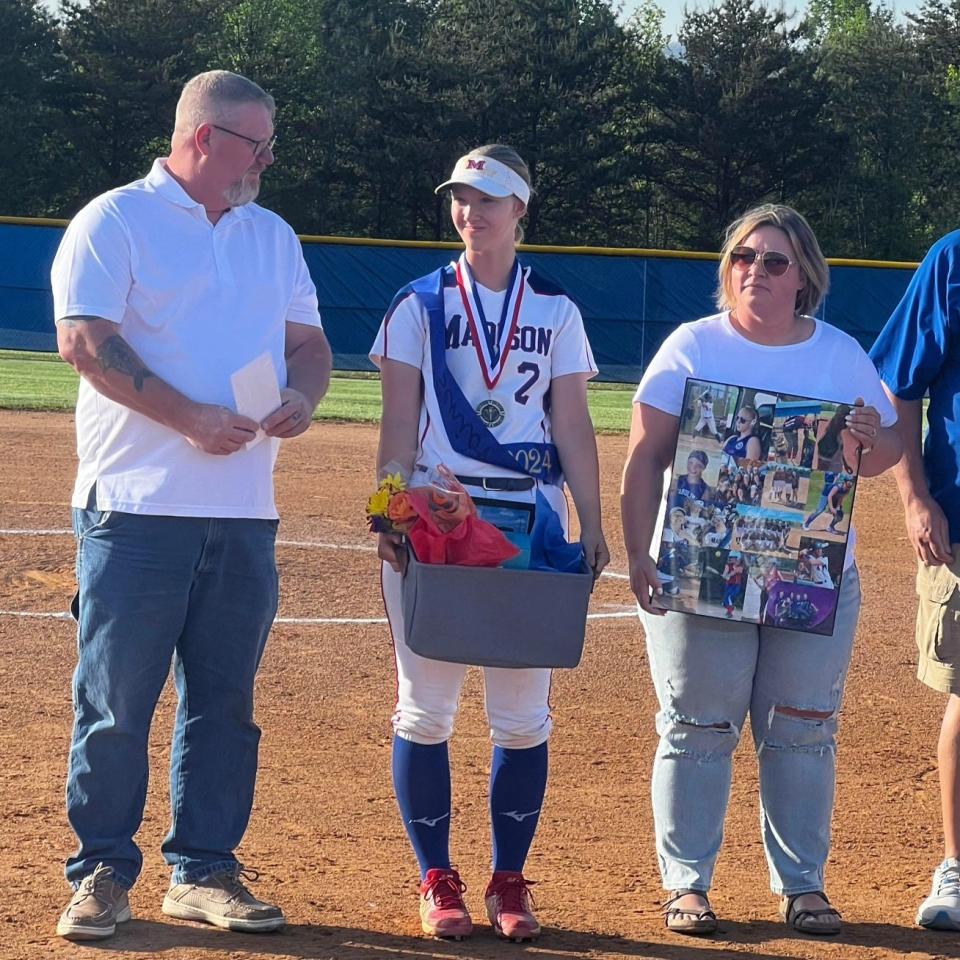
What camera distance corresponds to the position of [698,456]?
3.61 meters

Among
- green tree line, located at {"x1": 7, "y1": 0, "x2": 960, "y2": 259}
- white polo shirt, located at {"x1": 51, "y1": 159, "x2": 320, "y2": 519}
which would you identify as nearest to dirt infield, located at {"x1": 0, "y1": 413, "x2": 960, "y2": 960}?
white polo shirt, located at {"x1": 51, "y1": 159, "x2": 320, "y2": 519}

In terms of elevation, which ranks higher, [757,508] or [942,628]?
[757,508]

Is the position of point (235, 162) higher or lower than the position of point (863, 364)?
higher

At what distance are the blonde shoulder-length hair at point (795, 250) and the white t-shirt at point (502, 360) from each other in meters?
0.40

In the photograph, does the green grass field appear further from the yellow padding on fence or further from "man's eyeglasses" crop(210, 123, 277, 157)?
"man's eyeglasses" crop(210, 123, 277, 157)

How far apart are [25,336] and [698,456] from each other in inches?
812

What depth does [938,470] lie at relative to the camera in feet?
13.1

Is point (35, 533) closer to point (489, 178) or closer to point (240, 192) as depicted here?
point (240, 192)

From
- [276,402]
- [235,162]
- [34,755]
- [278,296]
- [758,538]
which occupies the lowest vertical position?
[34,755]

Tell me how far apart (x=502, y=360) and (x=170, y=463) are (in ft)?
2.80

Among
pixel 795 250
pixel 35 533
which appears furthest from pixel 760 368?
pixel 35 533

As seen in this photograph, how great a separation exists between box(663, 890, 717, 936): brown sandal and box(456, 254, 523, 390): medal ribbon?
1.41 meters

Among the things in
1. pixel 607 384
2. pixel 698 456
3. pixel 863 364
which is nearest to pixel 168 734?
pixel 698 456

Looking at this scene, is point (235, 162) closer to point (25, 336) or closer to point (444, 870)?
point (444, 870)
